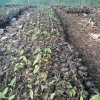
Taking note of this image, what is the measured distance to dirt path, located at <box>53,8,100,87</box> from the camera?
431 centimetres

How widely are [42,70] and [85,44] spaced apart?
2106 mm

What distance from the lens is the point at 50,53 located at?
164 inches

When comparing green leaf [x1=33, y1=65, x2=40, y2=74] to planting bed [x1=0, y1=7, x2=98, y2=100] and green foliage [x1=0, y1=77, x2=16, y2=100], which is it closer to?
planting bed [x1=0, y1=7, x2=98, y2=100]

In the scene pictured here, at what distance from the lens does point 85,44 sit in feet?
18.0

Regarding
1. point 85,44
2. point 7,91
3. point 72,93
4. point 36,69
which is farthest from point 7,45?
point 72,93

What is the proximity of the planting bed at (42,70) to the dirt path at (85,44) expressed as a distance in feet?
0.75

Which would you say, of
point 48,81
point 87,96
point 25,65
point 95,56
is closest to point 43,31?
point 95,56

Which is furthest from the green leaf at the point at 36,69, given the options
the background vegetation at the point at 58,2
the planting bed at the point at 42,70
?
the background vegetation at the point at 58,2

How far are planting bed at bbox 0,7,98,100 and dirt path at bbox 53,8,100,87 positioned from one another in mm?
227

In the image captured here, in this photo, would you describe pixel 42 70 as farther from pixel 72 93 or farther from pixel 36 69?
pixel 72 93

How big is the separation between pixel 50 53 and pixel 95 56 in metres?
1.07

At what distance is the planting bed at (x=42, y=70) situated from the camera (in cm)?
311

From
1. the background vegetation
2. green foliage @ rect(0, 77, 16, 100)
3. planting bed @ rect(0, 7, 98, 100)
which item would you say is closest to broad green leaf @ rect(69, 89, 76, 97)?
planting bed @ rect(0, 7, 98, 100)

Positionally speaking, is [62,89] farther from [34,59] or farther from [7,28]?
[7,28]
